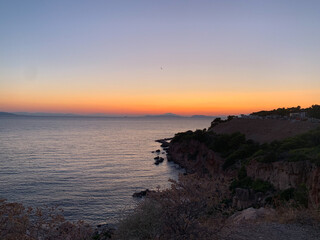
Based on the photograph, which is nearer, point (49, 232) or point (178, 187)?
point (49, 232)

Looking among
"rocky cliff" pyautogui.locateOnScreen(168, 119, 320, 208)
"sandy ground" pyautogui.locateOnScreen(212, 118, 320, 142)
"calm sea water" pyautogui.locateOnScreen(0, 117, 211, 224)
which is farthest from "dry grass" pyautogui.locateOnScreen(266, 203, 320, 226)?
"sandy ground" pyautogui.locateOnScreen(212, 118, 320, 142)

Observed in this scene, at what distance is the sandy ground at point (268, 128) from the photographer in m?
33.5

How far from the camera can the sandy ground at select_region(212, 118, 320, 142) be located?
33519 millimetres

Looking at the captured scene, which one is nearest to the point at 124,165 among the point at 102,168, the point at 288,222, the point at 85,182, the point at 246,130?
the point at 102,168

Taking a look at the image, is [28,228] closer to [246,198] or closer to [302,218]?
[302,218]

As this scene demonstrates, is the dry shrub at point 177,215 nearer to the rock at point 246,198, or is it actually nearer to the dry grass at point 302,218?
the dry grass at point 302,218

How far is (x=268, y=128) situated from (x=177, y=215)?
1511 inches

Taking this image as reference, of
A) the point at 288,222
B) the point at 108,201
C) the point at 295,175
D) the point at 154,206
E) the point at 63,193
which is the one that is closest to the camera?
the point at 154,206

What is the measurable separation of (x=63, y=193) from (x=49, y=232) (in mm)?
22753

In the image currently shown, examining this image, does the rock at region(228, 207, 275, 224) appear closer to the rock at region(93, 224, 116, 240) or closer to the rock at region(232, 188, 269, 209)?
the rock at region(93, 224, 116, 240)

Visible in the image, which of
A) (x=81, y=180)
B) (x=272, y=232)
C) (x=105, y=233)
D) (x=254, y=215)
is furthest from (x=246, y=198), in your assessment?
(x=81, y=180)

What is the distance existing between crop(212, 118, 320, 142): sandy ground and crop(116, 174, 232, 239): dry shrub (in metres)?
28.7

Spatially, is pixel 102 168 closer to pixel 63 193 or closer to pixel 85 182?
pixel 85 182

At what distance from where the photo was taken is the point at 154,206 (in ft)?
21.8
